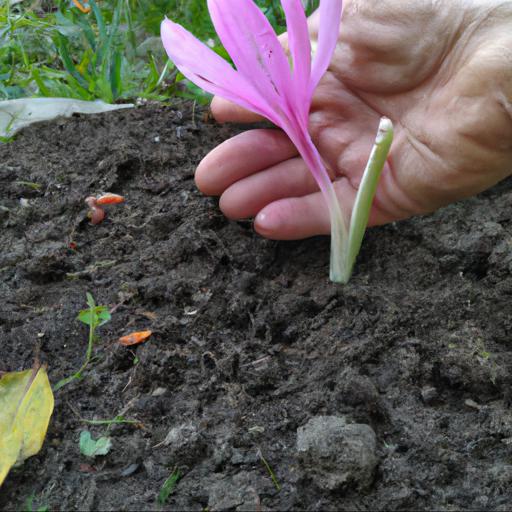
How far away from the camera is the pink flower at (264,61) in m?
1.13

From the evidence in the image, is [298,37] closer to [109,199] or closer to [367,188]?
[367,188]

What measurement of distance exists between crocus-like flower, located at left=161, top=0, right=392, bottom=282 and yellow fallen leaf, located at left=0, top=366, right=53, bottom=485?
0.57 meters

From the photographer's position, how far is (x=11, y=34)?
6.12 feet

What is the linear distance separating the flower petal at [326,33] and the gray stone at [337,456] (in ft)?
2.10

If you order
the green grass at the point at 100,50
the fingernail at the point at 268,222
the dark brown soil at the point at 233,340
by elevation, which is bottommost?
the dark brown soil at the point at 233,340

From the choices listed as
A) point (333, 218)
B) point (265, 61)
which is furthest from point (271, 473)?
point (265, 61)

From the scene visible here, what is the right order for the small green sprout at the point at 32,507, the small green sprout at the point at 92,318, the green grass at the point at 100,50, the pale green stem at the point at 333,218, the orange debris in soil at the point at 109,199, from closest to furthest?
the small green sprout at the point at 32,507 → the small green sprout at the point at 92,318 → the pale green stem at the point at 333,218 → the orange debris in soil at the point at 109,199 → the green grass at the point at 100,50

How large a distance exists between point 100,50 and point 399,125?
94cm

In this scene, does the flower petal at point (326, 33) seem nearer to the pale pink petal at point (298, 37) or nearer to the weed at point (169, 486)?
the pale pink petal at point (298, 37)

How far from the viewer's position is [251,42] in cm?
115

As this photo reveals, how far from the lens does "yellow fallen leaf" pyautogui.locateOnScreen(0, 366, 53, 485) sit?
0.92 meters

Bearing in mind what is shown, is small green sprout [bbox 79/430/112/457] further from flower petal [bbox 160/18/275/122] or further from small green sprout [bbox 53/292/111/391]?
flower petal [bbox 160/18/275/122]

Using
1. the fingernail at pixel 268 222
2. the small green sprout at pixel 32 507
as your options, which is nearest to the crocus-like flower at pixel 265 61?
the fingernail at pixel 268 222

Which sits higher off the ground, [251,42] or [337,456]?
[251,42]
